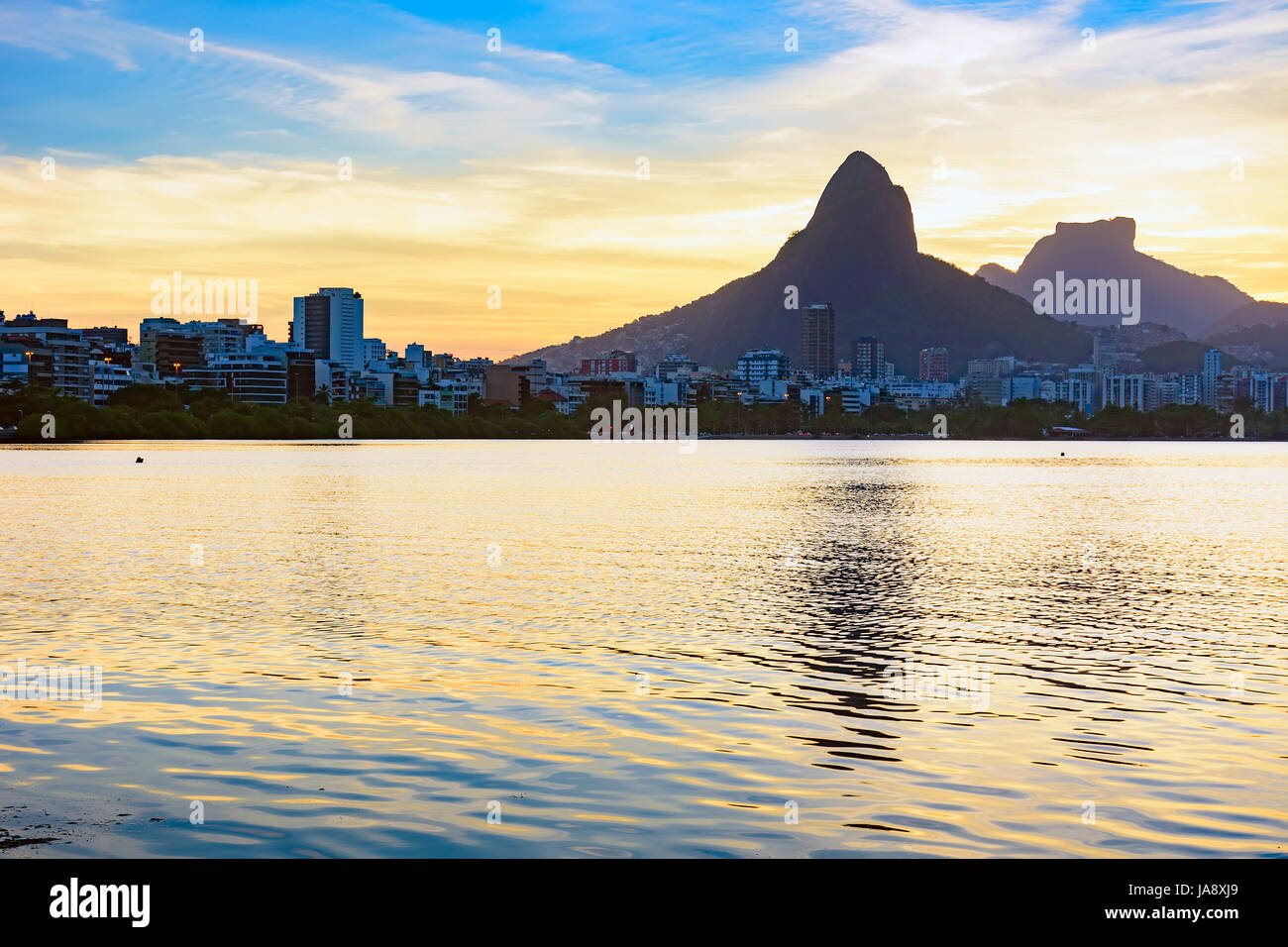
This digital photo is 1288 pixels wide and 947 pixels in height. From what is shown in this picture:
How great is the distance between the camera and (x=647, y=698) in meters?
26.7

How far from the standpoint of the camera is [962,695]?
2714 cm

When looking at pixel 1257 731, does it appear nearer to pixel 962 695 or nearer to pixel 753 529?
pixel 962 695

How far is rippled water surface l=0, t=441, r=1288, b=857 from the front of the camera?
17609 millimetres

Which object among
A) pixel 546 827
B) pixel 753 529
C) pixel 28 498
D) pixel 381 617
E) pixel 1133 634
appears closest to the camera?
pixel 546 827

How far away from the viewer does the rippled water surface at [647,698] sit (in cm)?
1761

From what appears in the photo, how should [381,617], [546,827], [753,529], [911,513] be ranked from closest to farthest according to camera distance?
[546,827], [381,617], [753,529], [911,513]

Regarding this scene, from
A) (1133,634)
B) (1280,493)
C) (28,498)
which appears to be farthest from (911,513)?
(28,498)
